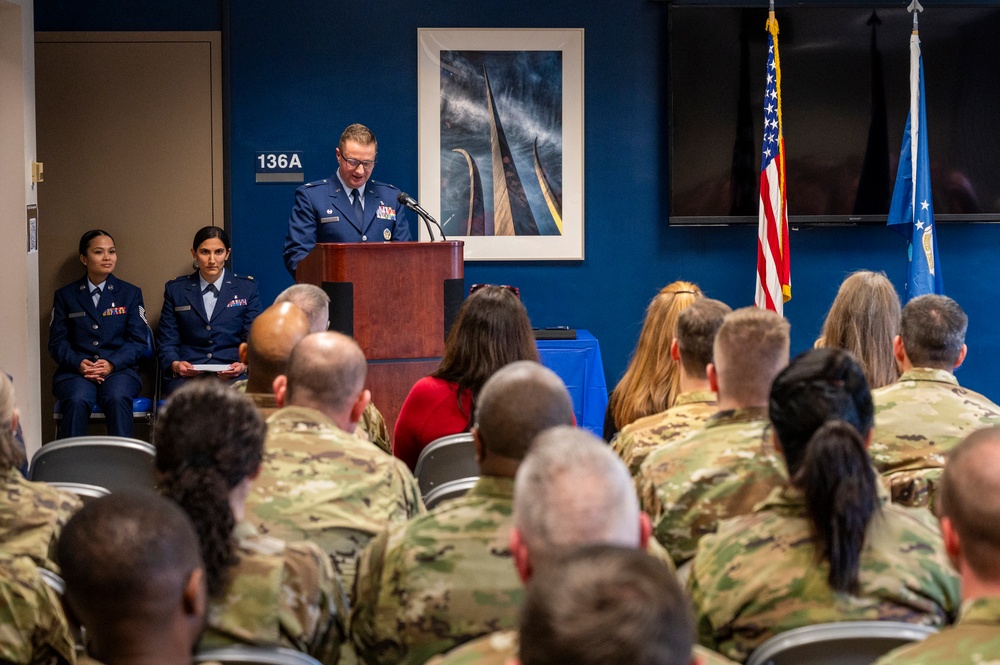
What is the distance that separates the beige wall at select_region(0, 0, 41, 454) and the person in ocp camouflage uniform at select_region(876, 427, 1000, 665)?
5364mm

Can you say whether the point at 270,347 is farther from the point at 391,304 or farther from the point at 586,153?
the point at 586,153

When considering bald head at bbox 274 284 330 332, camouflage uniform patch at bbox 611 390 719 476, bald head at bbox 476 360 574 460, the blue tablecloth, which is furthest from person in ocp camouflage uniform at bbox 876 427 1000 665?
the blue tablecloth

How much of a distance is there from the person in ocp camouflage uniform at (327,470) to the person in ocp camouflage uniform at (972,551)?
122cm

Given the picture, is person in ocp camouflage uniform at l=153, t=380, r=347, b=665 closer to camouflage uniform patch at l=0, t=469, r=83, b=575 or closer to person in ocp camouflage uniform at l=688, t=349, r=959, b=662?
camouflage uniform patch at l=0, t=469, r=83, b=575

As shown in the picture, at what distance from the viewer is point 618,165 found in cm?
724

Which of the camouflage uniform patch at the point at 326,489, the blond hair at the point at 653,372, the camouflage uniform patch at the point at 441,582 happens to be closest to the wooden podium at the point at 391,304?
the blond hair at the point at 653,372

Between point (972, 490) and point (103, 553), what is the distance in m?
1.28

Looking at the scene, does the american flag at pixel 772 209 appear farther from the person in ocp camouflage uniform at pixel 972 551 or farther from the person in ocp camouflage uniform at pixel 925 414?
the person in ocp camouflage uniform at pixel 972 551

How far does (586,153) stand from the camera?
7.22m

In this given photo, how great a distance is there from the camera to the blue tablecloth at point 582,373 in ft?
20.7

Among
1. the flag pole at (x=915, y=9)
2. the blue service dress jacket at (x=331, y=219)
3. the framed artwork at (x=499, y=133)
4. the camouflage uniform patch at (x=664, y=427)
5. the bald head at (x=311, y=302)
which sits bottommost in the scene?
the camouflage uniform patch at (x=664, y=427)

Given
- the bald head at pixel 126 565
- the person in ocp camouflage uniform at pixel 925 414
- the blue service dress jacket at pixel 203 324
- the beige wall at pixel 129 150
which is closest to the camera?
the bald head at pixel 126 565

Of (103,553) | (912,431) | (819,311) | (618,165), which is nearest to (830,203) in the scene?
(819,311)

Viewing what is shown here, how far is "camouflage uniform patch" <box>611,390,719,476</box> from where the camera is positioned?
320cm
